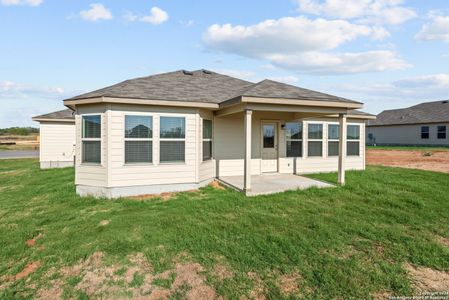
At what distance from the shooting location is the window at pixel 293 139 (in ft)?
37.8

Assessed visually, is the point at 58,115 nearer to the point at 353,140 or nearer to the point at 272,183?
the point at 272,183

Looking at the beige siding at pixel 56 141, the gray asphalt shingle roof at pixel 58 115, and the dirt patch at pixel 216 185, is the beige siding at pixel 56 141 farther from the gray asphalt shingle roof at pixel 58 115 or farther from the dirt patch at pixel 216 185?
the dirt patch at pixel 216 185

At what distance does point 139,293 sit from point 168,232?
171cm

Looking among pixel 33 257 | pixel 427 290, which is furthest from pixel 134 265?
pixel 427 290

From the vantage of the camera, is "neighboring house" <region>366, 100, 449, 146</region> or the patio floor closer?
the patio floor

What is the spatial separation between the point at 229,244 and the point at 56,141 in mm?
15438

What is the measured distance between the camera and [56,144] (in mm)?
16266

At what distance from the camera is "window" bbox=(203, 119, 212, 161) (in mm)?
9469

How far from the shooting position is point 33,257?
4641 mm

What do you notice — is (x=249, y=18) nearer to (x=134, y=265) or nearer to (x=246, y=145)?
(x=246, y=145)

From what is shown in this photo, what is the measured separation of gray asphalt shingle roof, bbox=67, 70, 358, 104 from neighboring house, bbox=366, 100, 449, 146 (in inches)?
1096

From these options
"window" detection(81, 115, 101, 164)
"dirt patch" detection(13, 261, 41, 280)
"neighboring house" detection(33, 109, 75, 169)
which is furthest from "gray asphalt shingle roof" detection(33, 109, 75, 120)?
"dirt patch" detection(13, 261, 41, 280)

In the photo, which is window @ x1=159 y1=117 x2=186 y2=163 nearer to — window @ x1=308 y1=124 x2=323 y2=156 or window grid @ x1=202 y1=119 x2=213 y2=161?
window grid @ x1=202 y1=119 x2=213 y2=161

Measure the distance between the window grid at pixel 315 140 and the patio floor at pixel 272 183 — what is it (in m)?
1.73
